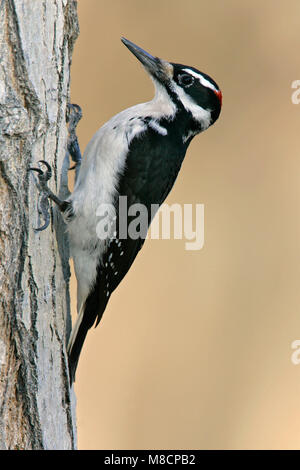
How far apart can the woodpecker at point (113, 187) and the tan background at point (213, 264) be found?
3.27 feet

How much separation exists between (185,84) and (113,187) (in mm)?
618

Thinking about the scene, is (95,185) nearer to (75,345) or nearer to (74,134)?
(74,134)

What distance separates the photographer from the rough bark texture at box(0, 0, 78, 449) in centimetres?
184

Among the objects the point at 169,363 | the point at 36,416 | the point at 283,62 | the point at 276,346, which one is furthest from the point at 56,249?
the point at 283,62

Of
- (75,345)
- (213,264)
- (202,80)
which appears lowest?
(75,345)

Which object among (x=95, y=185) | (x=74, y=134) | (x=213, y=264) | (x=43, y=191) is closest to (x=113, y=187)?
(x=95, y=185)

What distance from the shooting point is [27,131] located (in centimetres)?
192

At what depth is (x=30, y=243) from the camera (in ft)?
6.42

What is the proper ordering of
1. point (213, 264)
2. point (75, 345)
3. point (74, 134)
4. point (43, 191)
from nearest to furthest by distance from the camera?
point (43, 191) → point (75, 345) → point (74, 134) → point (213, 264)

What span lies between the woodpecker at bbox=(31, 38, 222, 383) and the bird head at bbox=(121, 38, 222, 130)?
0.08 meters

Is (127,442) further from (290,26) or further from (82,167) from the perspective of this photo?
(290,26)

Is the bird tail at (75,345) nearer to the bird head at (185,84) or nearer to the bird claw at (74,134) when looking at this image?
the bird claw at (74,134)

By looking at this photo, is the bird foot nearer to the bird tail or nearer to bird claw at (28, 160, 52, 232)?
bird claw at (28, 160, 52, 232)

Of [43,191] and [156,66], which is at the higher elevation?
[156,66]
